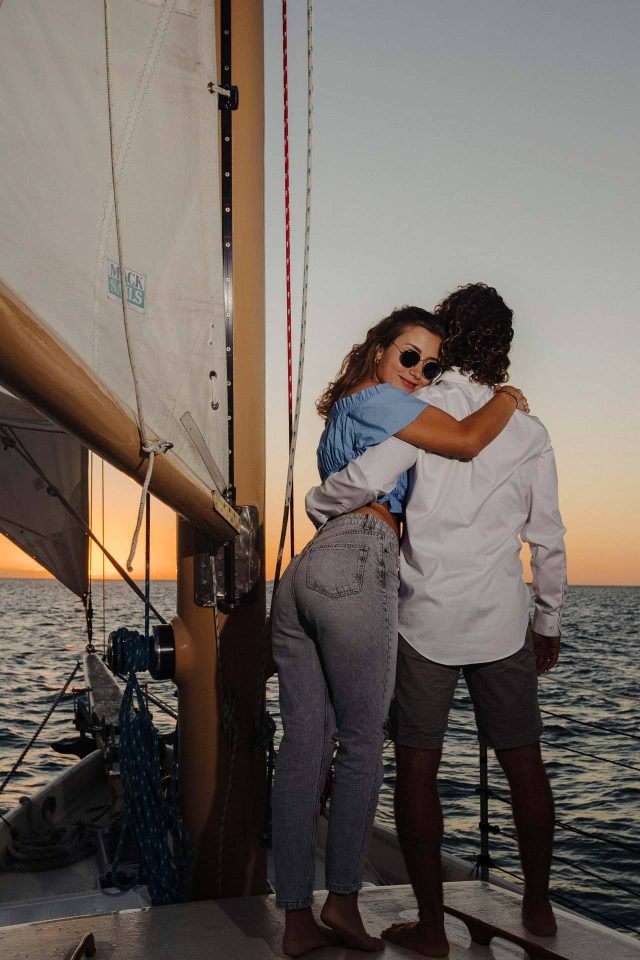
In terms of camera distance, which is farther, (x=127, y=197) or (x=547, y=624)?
(x=547, y=624)

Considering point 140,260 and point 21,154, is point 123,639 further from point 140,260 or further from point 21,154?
point 21,154

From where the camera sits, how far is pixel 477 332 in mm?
2270

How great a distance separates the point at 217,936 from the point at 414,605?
106 centimetres

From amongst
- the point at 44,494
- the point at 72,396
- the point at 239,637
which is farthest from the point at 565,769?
the point at 72,396

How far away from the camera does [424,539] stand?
2.18 metres

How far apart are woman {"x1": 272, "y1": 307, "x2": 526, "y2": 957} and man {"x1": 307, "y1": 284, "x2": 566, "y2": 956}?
9cm

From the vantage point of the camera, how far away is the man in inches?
84.4

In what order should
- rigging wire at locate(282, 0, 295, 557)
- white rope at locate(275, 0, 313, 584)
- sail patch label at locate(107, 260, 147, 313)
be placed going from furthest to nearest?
rigging wire at locate(282, 0, 295, 557) < white rope at locate(275, 0, 313, 584) < sail patch label at locate(107, 260, 147, 313)

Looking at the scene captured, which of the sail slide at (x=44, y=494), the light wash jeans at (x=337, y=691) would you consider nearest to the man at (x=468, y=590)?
the light wash jeans at (x=337, y=691)

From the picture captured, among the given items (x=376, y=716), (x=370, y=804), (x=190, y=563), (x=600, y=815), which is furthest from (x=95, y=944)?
(x=600, y=815)

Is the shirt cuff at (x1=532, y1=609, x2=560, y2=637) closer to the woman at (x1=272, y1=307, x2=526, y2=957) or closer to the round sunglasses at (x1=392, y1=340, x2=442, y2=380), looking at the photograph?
the woman at (x1=272, y1=307, x2=526, y2=957)

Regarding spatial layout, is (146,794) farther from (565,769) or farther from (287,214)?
(565,769)

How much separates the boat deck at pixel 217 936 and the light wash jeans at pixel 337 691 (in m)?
0.22

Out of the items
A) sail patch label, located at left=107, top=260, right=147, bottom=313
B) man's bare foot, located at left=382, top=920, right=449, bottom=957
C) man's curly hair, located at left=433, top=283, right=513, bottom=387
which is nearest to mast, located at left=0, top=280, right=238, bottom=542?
sail patch label, located at left=107, top=260, right=147, bottom=313
